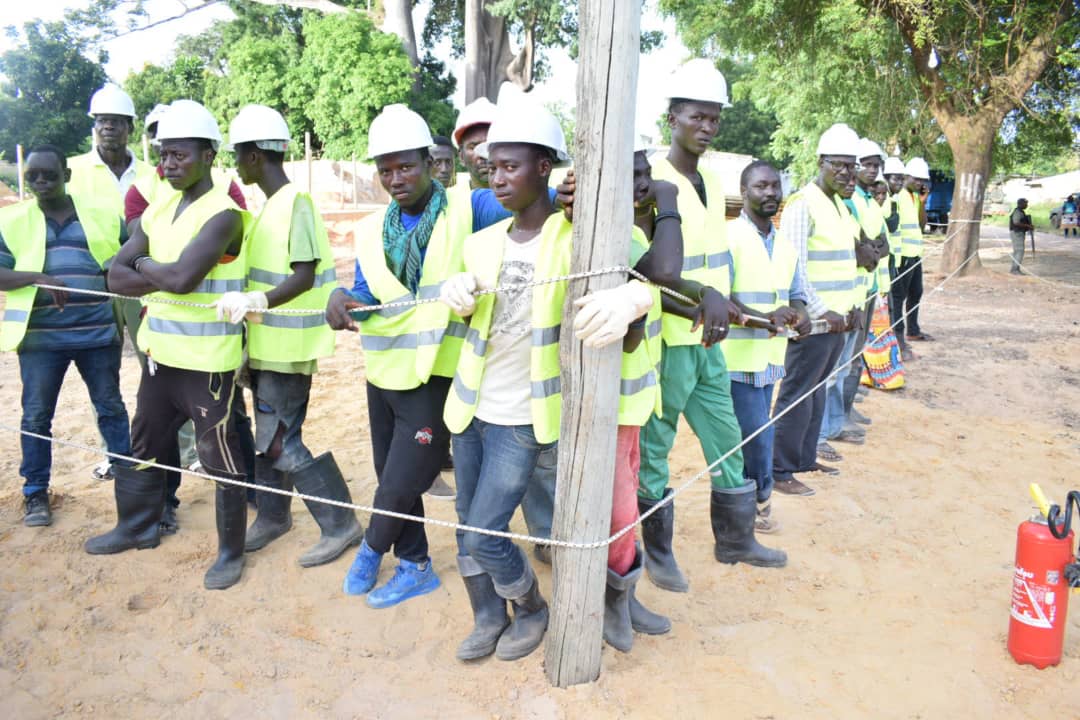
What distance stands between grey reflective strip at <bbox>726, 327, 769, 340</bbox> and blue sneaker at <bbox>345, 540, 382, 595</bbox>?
199cm

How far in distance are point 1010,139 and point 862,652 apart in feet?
55.8

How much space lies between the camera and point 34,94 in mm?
27016

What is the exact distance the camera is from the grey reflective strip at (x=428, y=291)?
319 centimetres

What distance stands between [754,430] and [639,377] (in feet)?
5.02

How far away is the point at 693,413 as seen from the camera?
3791 millimetres

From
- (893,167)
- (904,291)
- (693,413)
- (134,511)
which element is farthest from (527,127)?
(904,291)

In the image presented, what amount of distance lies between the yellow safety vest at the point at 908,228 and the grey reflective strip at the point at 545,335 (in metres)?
6.82

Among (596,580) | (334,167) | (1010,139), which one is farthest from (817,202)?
(334,167)

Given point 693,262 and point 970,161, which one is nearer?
point 693,262

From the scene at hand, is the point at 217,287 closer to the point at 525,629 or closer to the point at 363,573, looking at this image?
the point at 363,573

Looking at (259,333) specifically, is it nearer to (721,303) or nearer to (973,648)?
(721,303)

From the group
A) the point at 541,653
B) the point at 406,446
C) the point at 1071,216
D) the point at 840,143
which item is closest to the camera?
the point at 541,653

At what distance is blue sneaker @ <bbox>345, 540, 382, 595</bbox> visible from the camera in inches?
144

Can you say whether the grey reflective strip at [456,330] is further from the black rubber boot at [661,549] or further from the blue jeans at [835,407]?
the blue jeans at [835,407]
